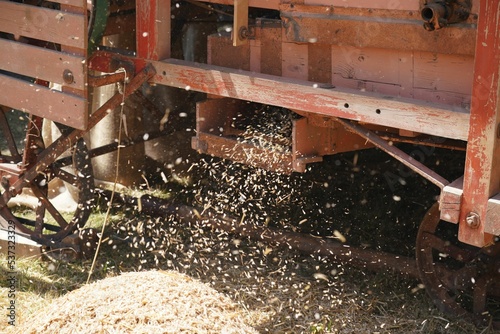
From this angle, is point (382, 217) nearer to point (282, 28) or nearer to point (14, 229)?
point (282, 28)

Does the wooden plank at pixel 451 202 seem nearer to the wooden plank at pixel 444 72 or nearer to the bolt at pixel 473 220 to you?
the bolt at pixel 473 220

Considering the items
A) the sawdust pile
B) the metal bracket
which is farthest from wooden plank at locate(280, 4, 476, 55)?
the sawdust pile

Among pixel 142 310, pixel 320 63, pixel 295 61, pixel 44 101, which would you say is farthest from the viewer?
pixel 44 101

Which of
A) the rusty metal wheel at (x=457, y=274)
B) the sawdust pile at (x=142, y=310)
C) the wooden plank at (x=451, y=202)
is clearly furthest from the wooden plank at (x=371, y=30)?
the sawdust pile at (x=142, y=310)

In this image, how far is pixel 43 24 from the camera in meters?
5.04

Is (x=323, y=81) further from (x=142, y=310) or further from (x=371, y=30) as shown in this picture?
(x=142, y=310)

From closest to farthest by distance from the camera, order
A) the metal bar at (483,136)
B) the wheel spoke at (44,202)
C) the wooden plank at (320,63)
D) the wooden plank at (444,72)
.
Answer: the metal bar at (483,136)
the wooden plank at (444,72)
the wooden plank at (320,63)
the wheel spoke at (44,202)

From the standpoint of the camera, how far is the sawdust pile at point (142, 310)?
390 centimetres

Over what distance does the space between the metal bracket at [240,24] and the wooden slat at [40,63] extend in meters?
1.01

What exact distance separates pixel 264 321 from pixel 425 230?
1.18 metres

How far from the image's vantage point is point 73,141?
5656mm

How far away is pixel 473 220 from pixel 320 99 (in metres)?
1.10

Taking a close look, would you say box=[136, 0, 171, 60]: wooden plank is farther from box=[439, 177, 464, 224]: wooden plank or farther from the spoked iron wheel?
box=[439, 177, 464, 224]: wooden plank

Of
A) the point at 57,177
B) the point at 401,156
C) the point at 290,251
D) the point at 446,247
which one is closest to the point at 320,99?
the point at 401,156
